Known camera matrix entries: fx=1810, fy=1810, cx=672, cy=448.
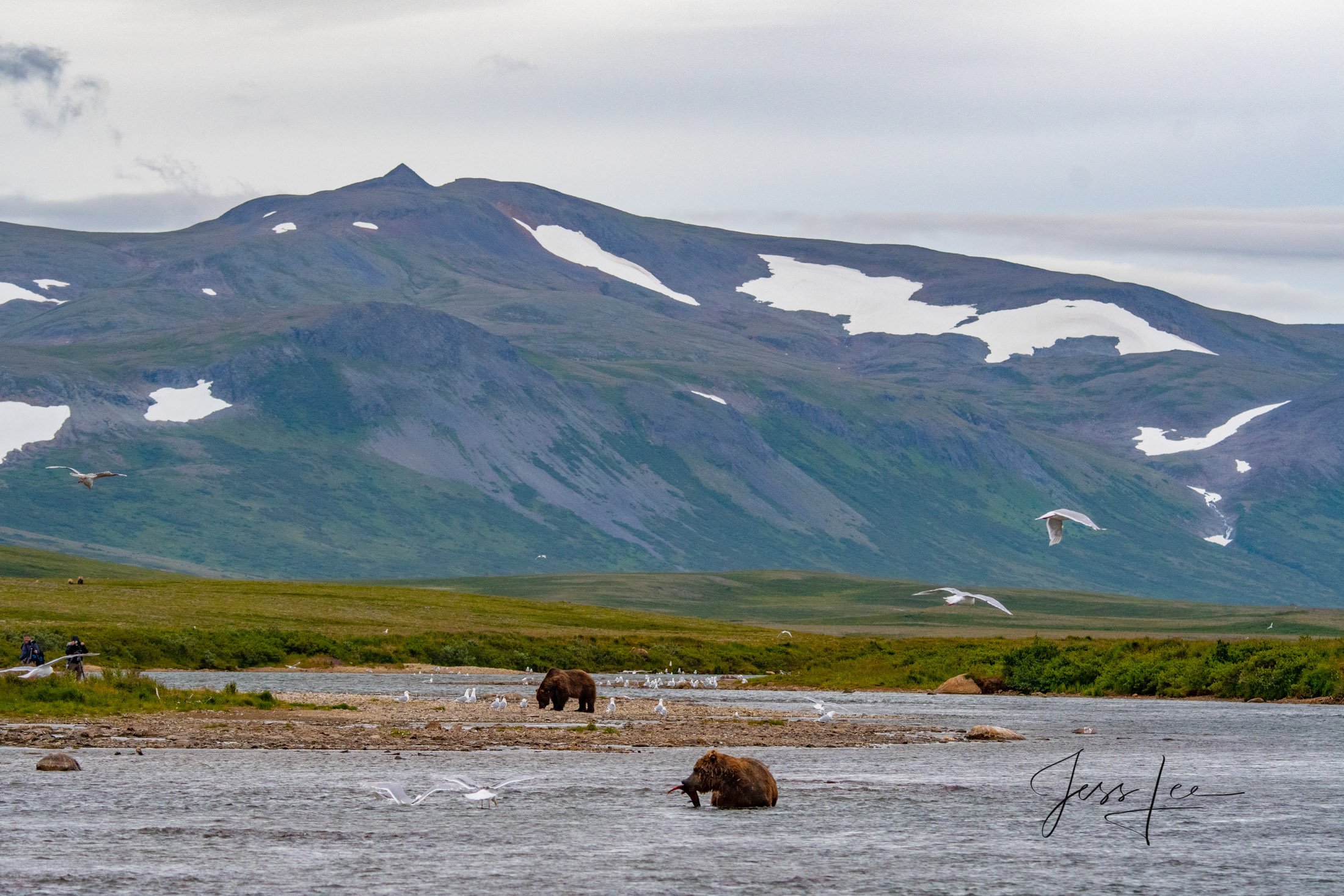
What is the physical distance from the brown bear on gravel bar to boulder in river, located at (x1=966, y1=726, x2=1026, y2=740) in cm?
1203

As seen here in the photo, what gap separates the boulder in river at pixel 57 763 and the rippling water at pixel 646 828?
40cm

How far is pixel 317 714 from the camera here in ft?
157

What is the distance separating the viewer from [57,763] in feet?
105

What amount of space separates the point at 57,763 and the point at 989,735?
2304 cm

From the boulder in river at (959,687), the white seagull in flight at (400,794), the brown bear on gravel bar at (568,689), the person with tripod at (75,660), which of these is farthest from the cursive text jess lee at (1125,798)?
the boulder in river at (959,687)

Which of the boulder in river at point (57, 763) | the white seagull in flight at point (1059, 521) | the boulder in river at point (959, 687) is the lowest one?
the boulder in river at point (959, 687)

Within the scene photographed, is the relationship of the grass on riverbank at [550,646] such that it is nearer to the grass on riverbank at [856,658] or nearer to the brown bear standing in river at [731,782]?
the grass on riverbank at [856,658]

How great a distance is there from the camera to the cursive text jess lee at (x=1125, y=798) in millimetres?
29359

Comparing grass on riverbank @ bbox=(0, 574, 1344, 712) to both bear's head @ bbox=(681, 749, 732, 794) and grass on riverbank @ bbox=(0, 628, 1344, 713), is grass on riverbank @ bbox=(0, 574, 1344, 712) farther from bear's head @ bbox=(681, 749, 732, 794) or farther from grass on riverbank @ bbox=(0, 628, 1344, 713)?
bear's head @ bbox=(681, 749, 732, 794)

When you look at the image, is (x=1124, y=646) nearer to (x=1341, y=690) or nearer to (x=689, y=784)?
(x=1341, y=690)

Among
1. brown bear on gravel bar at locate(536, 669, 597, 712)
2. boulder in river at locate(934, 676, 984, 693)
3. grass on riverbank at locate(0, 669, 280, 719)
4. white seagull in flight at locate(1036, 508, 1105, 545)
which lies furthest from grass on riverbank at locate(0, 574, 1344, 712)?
white seagull in flight at locate(1036, 508, 1105, 545)

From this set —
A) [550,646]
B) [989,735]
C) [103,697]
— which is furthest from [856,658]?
[103,697]

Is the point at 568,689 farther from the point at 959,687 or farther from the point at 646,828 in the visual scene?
the point at 959,687

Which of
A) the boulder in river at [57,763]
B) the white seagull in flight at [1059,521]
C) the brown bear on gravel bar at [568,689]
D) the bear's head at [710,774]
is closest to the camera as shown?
the bear's head at [710,774]
